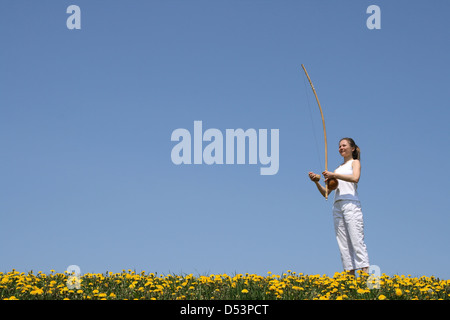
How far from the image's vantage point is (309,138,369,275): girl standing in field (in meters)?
8.77

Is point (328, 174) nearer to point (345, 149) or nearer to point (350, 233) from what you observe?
point (345, 149)

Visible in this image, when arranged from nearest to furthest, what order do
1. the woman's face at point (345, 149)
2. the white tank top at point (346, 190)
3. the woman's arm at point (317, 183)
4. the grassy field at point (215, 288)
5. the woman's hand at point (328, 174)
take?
the grassy field at point (215, 288), the woman's hand at point (328, 174), the white tank top at point (346, 190), the woman's arm at point (317, 183), the woman's face at point (345, 149)

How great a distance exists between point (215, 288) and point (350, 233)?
280 centimetres

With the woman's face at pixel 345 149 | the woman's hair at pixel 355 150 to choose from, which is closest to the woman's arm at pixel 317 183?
the woman's face at pixel 345 149

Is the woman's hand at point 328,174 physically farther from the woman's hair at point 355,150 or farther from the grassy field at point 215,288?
the grassy field at point 215,288

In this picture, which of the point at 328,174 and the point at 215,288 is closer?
the point at 215,288

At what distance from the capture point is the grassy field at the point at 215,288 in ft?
22.6

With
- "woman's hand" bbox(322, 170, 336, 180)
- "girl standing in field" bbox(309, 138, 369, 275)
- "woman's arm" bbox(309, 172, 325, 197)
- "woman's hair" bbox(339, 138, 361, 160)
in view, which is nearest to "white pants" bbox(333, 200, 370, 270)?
"girl standing in field" bbox(309, 138, 369, 275)

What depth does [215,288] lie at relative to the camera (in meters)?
7.48

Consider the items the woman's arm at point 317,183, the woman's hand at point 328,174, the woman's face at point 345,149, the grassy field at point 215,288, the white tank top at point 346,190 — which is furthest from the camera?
the woman's face at point 345,149

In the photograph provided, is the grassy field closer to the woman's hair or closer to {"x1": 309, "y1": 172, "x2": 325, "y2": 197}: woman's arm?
{"x1": 309, "y1": 172, "x2": 325, "y2": 197}: woman's arm

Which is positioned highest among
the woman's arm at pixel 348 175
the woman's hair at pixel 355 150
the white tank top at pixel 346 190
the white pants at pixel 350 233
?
the woman's hair at pixel 355 150

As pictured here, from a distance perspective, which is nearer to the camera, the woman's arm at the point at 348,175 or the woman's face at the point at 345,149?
the woman's arm at the point at 348,175

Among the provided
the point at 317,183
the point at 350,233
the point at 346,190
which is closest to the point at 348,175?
the point at 346,190
